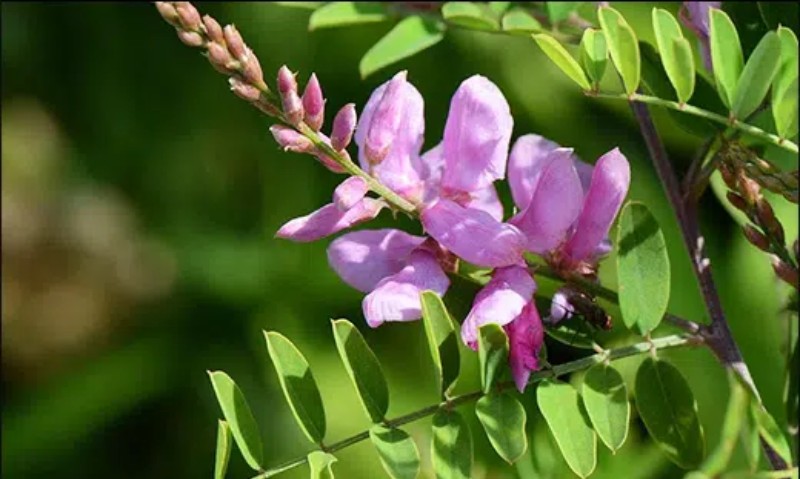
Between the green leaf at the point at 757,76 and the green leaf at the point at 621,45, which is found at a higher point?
the green leaf at the point at 621,45

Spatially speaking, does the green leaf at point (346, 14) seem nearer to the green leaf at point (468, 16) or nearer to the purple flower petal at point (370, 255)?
the green leaf at point (468, 16)

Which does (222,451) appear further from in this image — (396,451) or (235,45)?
(235,45)

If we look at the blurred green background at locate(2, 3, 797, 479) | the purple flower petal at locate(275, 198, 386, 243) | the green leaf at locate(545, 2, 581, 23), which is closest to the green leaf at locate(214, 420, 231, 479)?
the purple flower petal at locate(275, 198, 386, 243)

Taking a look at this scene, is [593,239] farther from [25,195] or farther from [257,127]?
[25,195]

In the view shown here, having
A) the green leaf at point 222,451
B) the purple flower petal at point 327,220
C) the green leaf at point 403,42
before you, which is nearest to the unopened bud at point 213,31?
the purple flower petal at point 327,220

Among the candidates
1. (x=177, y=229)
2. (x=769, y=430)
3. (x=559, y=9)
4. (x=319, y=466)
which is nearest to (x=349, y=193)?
(x=319, y=466)

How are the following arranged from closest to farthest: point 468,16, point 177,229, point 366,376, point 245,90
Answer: point 245,90 < point 366,376 < point 468,16 < point 177,229
